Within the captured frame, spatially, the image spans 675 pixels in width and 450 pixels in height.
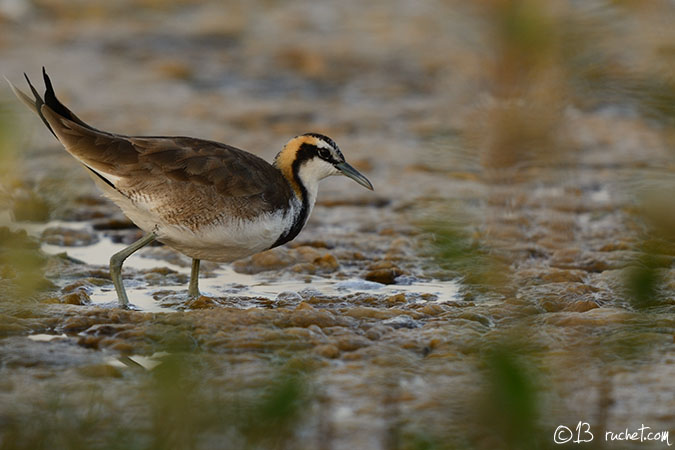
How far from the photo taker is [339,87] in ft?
41.1

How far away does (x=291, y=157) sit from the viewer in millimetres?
6434

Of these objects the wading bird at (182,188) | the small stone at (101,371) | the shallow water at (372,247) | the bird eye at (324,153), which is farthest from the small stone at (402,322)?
the small stone at (101,371)

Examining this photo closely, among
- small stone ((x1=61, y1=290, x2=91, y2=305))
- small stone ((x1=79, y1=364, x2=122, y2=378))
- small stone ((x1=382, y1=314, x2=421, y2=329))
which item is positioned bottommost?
small stone ((x1=79, y1=364, x2=122, y2=378))

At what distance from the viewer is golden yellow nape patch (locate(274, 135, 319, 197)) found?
6387 mm

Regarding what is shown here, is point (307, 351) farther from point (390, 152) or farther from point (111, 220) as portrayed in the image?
point (390, 152)

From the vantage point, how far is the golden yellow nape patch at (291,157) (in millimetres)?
6387

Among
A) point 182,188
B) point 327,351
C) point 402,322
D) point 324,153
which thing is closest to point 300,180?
point 324,153

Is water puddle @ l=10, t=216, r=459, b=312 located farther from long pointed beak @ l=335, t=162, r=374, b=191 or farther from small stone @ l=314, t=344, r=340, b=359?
small stone @ l=314, t=344, r=340, b=359

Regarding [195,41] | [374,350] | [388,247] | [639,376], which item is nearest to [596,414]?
[639,376]

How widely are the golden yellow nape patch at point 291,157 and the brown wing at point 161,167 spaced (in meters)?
0.42

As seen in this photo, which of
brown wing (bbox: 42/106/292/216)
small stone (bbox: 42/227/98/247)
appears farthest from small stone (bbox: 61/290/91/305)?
small stone (bbox: 42/227/98/247)

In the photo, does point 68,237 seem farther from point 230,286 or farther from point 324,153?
point 324,153

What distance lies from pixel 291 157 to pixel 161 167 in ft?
3.25

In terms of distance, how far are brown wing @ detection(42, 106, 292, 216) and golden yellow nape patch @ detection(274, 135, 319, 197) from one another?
423 millimetres
